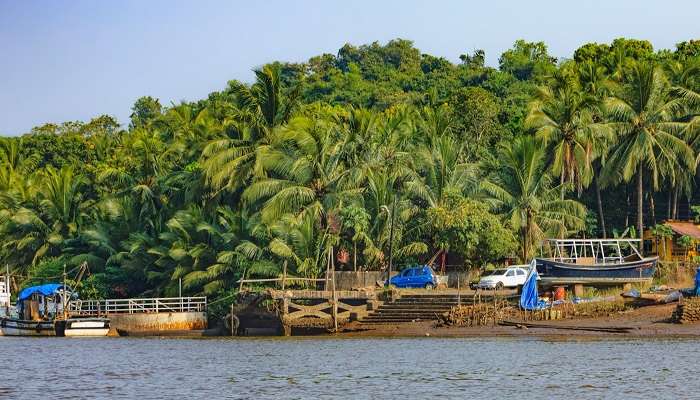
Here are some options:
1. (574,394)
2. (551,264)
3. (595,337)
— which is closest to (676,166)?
(551,264)

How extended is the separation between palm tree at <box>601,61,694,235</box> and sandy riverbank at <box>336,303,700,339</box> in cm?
1373

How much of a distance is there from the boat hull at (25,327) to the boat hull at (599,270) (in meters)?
27.9

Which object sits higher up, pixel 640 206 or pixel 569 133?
pixel 569 133

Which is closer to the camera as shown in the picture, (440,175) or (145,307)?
(440,175)

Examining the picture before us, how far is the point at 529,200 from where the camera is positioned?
60938mm

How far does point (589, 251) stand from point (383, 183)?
12127 millimetres

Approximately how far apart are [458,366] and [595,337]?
10.1 metres

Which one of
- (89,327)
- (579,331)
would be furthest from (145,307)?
(579,331)

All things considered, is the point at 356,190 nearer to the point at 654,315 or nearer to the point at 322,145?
the point at 322,145

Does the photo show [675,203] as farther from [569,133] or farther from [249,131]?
[249,131]

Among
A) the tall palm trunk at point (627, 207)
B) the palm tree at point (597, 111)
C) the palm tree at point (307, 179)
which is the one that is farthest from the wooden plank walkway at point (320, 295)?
the tall palm trunk at point (627, 207)

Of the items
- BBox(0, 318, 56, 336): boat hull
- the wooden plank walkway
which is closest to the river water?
the wooden plank walkway

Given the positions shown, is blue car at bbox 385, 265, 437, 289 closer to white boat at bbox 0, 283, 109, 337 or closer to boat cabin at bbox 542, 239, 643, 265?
boat cabin at bbox 542, 239, 643, 265

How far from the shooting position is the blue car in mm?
57094
